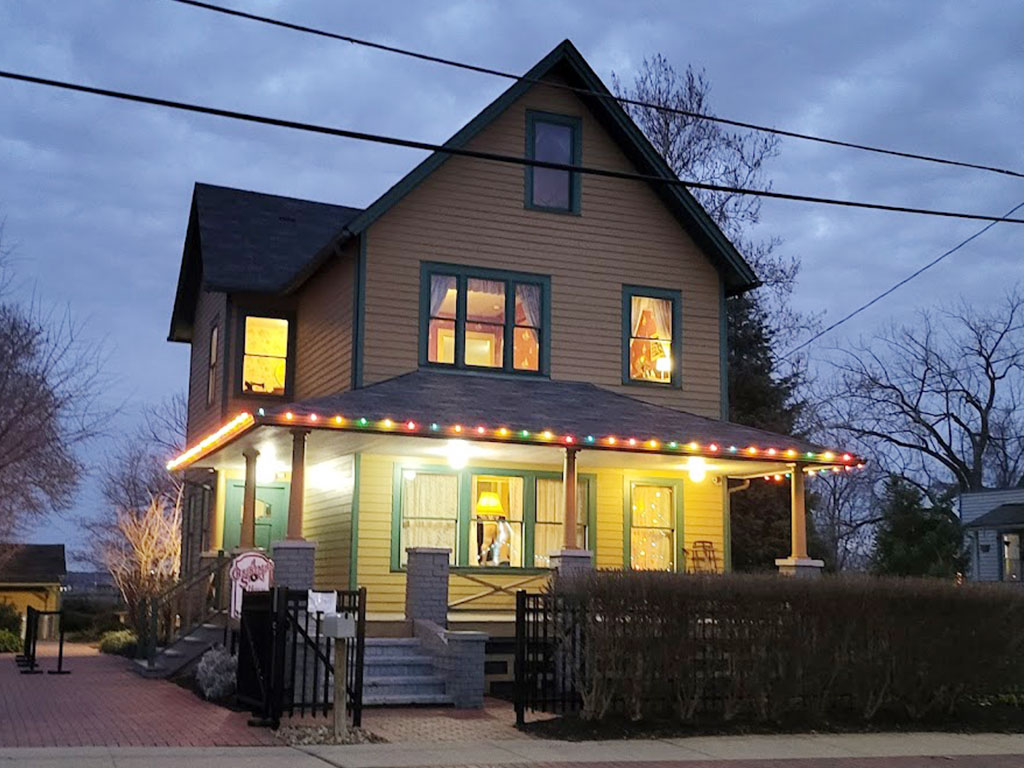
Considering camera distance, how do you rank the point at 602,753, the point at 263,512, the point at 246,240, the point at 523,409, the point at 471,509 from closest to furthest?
the point at 602,753 < the point at 523,409 < the point at 471,509 < the point at 263,512 < the point at 246,240

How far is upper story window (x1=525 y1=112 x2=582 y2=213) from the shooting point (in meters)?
20.4

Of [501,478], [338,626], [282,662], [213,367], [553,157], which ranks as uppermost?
[553,157]

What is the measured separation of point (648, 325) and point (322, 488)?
19.8 ft

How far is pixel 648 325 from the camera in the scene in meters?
20.9

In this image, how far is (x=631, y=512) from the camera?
19938mm

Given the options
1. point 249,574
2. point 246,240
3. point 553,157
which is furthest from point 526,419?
point 246,240

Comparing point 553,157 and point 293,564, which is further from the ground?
point 553,157

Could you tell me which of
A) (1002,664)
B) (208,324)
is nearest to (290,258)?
(208,324)

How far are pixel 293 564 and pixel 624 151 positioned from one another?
9564 mm

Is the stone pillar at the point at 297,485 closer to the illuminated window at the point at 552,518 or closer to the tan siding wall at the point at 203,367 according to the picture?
the illuminated window at the point at 552,518

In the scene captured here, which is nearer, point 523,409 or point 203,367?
point 523,409

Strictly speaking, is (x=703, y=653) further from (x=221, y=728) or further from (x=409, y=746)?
(x=221, y=728)

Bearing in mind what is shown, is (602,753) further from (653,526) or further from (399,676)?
(653,526)

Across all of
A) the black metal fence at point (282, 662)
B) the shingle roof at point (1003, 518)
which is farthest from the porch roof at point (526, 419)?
the shingle roof at point (1003, 518)
